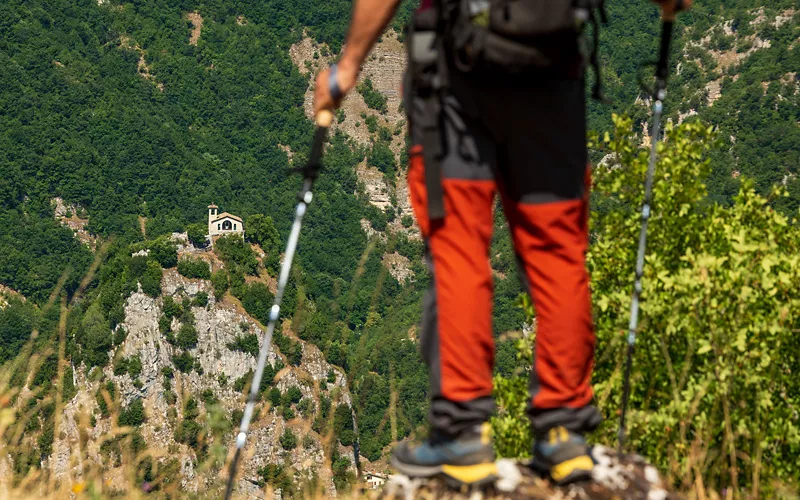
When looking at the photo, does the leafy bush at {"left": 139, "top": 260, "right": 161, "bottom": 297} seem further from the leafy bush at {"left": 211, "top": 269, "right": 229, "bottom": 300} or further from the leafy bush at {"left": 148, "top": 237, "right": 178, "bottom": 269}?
the leafy bush at {"left": 211, "top": 269, "right": 229, "bottom": 300}

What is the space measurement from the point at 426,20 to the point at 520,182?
669mm

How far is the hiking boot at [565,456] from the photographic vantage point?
11.5 feet

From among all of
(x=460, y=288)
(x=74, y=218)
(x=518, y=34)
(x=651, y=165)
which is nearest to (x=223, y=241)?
(x=74, y=218)

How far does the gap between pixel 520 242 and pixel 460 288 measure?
0.96ft

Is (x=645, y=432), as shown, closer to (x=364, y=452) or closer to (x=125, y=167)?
(x=364, y=452)

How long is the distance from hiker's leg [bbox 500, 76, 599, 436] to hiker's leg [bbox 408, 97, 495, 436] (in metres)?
0.14

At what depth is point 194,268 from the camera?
109 meters

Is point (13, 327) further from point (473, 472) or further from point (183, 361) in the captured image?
point (473, 472)

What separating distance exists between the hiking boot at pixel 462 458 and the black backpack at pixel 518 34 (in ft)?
4.21

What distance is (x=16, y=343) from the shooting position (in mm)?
103062

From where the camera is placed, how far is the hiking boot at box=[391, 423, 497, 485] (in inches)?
138

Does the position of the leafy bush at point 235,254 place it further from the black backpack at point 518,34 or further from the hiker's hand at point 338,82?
the black backpack at point 518,34

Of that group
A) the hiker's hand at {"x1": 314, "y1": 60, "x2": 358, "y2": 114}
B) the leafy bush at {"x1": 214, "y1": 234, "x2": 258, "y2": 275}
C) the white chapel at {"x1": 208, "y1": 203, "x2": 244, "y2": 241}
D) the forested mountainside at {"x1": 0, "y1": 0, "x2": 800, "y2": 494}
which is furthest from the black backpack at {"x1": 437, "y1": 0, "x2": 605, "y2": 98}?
the white chapel at {"x1": 208, "y1": 203, "x2": 244, "y2": 241}

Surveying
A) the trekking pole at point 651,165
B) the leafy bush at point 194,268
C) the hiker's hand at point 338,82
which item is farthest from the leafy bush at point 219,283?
the hiker's hand at point 338,82
